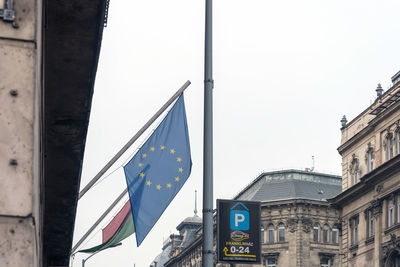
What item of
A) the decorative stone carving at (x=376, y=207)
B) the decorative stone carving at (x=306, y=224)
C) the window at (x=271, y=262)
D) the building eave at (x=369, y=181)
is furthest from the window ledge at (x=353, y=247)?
the window at (x=271, y=262)

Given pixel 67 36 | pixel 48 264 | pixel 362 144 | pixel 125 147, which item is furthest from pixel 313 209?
pixel 67 36

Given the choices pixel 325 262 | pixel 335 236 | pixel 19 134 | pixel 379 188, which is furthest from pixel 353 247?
pixel 19 134

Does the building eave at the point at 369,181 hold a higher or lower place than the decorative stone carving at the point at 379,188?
higher

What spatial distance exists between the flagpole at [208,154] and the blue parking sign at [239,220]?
0.66 meters

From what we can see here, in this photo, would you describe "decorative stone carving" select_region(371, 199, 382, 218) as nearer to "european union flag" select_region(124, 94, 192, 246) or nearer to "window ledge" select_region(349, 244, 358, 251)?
"window ledge" select_region(349, 244, 358, 251)

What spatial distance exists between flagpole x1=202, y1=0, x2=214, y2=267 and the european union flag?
1.84 feet

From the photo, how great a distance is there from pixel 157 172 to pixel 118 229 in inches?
95.4

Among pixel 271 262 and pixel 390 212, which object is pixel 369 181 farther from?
pixel 271 262

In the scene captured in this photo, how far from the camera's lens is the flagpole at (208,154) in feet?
41.7

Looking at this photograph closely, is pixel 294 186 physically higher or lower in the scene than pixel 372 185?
higher

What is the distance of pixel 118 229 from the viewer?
15586 mm

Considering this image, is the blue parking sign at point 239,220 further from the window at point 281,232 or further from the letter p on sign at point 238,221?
the window at point 281,232

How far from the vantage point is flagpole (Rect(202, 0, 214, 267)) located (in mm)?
12719

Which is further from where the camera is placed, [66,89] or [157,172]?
[157,172]
